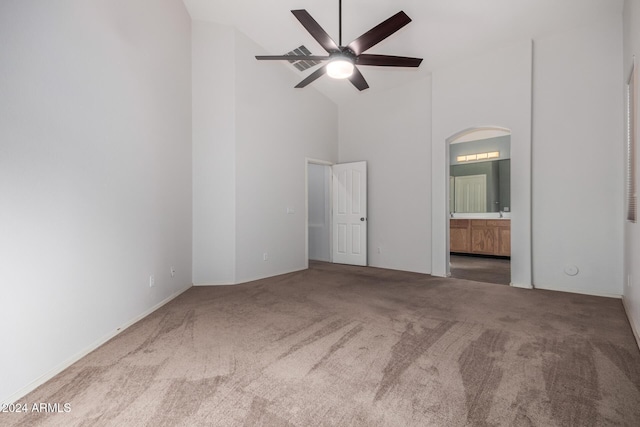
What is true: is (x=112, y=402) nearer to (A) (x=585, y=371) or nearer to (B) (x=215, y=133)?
(A) (x=585, y=371)

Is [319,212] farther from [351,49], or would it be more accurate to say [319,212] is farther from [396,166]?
[351,49]

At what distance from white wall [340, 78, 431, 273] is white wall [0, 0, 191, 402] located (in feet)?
12.1

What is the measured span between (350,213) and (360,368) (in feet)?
14.2

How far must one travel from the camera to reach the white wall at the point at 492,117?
4.29 metres

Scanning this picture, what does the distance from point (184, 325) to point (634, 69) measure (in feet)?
15.7

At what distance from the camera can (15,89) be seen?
1751 millimetres

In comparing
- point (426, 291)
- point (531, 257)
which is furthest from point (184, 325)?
point (531, 257)

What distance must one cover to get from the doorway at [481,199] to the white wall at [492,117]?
2.02 metres

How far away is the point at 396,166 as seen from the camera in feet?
18.8

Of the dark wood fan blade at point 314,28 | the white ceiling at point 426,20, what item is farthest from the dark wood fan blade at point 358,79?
the white ceiling at point 426,20

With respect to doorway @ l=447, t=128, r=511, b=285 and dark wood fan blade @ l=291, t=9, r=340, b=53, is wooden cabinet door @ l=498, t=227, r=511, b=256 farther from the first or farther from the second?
dark wood fan blade @ l=291, t=9, r=340, b=53

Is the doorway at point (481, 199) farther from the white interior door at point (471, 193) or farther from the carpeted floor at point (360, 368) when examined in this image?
the carpeted floor at point (360, 368)

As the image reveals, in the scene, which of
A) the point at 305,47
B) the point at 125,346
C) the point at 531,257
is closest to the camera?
the point at 125,346

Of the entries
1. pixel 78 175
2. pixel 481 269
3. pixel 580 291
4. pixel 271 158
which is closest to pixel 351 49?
pixel 271 158
